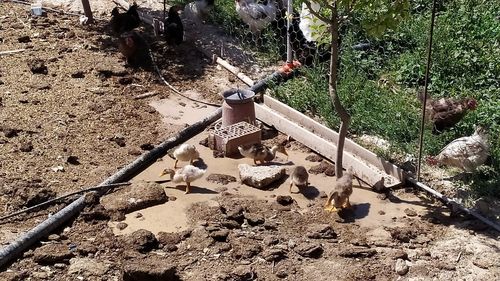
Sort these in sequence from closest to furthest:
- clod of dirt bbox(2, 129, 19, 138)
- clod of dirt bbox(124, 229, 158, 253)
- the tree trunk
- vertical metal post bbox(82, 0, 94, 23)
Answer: clod of dirt bbox(124, 229, 158, 253), the tree trunk, clod of dirt bbox(2, 129, 19, 138), vertical metal post bbox(82, 0, 94, 23)

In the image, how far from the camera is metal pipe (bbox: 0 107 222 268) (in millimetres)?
5947

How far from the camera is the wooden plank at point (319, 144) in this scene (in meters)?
7.06

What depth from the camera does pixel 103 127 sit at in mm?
8195

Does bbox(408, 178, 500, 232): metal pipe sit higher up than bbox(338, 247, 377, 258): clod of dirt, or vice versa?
bbox(408, 178, 500, 232): metal pipe

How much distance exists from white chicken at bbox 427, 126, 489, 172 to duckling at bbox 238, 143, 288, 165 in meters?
1.60

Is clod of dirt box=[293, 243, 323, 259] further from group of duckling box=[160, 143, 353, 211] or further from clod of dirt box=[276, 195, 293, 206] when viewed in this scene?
clod of dirt box=[276, 195, 293, 206]

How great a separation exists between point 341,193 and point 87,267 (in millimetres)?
2200

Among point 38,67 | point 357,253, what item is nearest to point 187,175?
point 357,253

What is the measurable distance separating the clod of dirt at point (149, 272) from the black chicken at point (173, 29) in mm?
4808

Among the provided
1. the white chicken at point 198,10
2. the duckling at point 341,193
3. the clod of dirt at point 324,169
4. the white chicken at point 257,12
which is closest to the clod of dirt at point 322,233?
the duckling at point 341,193

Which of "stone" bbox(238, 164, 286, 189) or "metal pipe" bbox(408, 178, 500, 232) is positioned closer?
"metal pipe" bbox(408, 178, 500, 232)

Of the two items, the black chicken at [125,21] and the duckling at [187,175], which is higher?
the black chicken at [125,21]

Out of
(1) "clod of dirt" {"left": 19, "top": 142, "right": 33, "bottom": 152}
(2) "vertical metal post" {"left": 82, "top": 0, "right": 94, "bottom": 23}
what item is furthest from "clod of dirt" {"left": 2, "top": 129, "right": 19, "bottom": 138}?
(2) "vertical metal post" {"left": 82, "top": 0, "right": 94, "bottom": 23}

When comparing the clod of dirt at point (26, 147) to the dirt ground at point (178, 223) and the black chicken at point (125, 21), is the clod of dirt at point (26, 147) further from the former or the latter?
the black chicken at point (125, 21)
